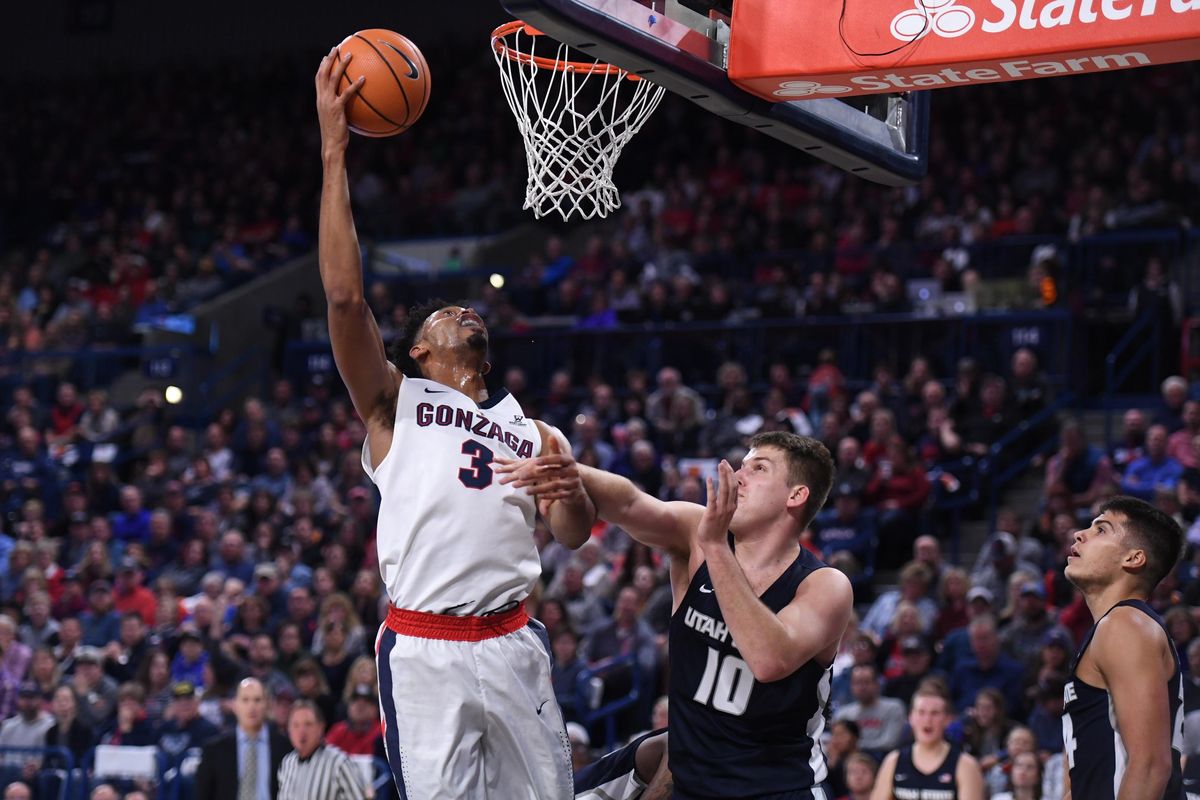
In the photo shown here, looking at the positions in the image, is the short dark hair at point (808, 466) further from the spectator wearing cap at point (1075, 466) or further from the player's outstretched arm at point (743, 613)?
the spectator wearing cap at point (1075, 466)

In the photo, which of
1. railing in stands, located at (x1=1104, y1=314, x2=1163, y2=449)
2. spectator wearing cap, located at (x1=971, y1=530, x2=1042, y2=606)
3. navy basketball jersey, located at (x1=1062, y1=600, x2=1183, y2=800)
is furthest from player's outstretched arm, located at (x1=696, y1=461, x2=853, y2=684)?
railing in stands, located at (x1=1104, y1=314, x2=1163, y2=449)

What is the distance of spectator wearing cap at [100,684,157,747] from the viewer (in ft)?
36.0

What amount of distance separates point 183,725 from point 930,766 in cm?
533

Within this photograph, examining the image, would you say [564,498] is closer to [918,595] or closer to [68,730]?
[918,595]

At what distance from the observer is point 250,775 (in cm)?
988

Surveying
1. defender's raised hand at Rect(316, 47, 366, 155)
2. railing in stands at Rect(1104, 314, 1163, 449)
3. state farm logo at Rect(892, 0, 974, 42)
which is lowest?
railing in stands at Rect(1104, 314, 1163, 449)

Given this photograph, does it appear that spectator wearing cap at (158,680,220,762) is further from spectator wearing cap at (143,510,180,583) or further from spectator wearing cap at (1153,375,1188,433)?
spectator wearing cap at (1153,375,1188,433)

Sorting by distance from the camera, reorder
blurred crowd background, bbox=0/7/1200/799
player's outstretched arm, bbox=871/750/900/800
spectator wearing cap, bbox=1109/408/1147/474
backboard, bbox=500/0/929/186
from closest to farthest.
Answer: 1. backboard, bbox=500/0/929/186
2. player's outstretched arm, bbox=871/750/900/800
3. blurred crowd background, bbox=0/7/1200/799
4. spectator wearing cap, bbox=1109/408/1147/474

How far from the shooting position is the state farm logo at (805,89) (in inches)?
216

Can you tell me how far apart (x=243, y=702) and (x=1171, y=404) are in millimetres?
7010

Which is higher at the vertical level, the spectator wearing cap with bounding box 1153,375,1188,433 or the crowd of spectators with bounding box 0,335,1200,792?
the spectator wearing cap with bounding box 1153,375,1188,433

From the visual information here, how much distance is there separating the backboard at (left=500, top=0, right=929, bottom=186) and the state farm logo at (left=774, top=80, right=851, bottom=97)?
2.2 inches

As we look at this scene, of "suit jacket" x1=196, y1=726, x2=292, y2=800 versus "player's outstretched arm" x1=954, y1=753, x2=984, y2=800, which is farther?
"suit jacket" x1=196, y1=726, x2=292, y2=800

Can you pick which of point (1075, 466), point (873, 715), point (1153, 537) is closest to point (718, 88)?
point (1153, 537)
